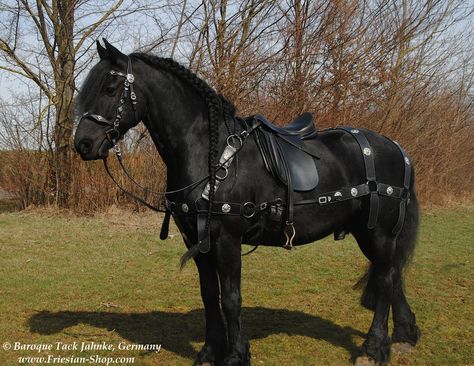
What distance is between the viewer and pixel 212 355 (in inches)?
146

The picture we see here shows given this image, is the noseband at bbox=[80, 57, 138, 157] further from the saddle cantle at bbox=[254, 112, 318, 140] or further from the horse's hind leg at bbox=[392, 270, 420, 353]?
the horse's hind leg at bbox=[392, 270, 420, 353]

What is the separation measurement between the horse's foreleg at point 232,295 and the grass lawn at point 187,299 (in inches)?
22.4

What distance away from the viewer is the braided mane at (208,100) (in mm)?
3260

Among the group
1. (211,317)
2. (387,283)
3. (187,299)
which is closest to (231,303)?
(211,317)

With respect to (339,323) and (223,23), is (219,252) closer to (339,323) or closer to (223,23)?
(339,323)

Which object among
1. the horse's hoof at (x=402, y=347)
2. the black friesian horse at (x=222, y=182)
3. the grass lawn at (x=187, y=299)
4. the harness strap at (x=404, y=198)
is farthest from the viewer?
the grass lawn at (x=187, y=299)

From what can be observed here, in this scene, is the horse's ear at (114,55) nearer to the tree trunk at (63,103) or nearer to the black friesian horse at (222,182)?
the black friesian horse at (222,182)

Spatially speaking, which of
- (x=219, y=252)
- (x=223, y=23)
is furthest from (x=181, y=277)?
(x=223, y=23)

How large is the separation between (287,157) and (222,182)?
1.80 ft

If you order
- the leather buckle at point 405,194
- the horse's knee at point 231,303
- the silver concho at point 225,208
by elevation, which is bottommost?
the horse's knee at point 231,303

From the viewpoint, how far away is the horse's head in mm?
3080

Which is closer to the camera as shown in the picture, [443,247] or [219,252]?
[219,252]

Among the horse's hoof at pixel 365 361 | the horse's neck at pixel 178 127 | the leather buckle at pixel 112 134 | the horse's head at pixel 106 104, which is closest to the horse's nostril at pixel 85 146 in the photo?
the horse's head at pixel 106 104

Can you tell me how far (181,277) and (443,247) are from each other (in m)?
5.37
